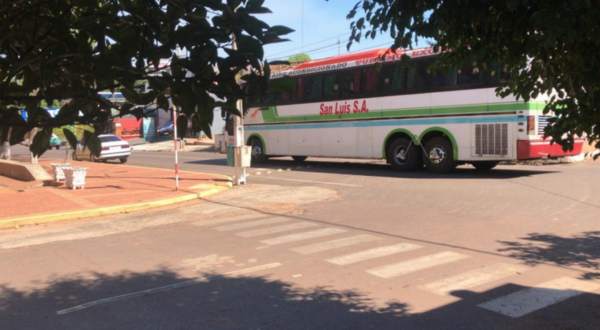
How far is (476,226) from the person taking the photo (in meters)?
9.34

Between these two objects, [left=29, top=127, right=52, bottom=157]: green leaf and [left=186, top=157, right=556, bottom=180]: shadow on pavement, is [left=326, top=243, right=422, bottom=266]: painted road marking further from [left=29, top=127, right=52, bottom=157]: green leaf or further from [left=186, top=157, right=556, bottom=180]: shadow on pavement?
[left=186, top=157, right=556, bottom=180]: shadow on pavement

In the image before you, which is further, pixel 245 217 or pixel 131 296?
pixel 245 217

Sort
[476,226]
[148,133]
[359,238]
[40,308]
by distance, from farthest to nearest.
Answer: [148,133] < [476,226] < [359,238] < [40,308]

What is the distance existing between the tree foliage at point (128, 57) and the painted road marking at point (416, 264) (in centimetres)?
434

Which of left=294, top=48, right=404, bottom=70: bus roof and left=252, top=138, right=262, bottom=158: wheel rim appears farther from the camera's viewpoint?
left=252, top=138, right=262, bottom=158: wheel rim

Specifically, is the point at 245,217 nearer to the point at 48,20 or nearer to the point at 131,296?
the point at 131,296

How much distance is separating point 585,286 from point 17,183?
56.7 ft

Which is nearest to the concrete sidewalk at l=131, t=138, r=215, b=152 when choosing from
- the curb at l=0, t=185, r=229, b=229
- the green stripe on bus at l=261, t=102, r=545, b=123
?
the green stripe on bus at l=261, t=102, r=545, b=123

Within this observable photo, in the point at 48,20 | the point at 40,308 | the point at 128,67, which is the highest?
the point at 48,20

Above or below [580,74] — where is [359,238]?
below

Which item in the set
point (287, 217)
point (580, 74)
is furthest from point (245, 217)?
point (580, 74)

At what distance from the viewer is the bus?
620 inches

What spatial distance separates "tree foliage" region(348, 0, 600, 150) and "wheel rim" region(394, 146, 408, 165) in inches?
564

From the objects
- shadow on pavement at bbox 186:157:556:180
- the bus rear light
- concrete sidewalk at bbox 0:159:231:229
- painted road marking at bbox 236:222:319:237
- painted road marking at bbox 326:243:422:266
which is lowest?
painted road marking at bbox 326:243:422:266
